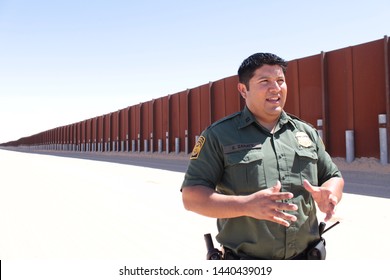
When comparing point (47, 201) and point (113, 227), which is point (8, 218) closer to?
point (47, 201)

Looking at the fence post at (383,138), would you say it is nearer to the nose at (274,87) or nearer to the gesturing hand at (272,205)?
the nose at (274,87)

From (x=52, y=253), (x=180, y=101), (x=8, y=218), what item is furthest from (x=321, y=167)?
(x=180, y=101)

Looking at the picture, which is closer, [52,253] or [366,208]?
[52,253]

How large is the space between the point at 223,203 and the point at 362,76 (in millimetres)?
8557

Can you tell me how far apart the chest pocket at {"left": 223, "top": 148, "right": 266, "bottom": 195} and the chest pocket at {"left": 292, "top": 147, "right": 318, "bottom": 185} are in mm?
167

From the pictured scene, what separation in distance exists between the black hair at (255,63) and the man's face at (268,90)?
2 cm

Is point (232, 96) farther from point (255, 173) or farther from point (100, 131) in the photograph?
point (100, 131)

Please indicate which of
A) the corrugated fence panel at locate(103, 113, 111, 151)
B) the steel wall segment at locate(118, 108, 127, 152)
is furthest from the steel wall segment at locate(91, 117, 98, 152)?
the steel wall segment at locate(118, 108, 127, 152)

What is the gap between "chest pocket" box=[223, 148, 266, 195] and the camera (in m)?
1.50

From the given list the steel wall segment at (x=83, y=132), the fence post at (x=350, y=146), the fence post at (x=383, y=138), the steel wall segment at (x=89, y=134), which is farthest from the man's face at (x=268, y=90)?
the steel wall segment at (x=83, y=132)

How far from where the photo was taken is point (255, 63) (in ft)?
5.13

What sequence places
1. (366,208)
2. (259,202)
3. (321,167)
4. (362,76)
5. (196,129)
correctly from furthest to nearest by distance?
1. (196,129)
2. (362,76)
3. (366,208)
4. (321,167)
5. (259,202)

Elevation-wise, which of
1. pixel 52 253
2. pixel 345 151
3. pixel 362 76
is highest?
pixel 362 76

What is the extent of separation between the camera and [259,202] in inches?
50.1
